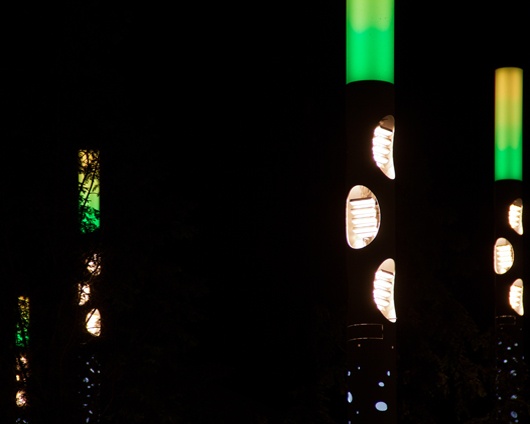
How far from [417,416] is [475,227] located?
865 cm

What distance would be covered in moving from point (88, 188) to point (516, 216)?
6115 mm

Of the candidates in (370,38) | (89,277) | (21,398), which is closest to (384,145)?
(370,38)

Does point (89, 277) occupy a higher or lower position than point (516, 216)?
lower

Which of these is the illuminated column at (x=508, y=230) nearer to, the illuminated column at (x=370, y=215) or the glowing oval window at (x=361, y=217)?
the illuminated column at (x=370, y=215)

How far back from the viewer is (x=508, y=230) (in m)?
12.9

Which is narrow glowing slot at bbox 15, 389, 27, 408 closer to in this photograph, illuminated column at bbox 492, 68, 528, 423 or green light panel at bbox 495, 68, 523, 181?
illuminated column at bbox 492, 68, 528, 423

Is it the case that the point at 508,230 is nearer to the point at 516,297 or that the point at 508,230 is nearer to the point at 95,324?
the point at 516,297

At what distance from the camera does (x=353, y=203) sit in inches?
324

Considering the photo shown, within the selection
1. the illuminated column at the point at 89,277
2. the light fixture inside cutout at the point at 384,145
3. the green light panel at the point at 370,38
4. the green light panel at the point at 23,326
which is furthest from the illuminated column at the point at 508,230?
the green light panel at the point at 23,326

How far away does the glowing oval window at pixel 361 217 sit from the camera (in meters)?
8.12

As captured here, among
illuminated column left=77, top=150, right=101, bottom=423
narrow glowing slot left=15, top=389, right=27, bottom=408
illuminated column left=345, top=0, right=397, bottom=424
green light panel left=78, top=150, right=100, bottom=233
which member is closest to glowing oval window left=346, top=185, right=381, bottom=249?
illuminated column left=345, top=0, right=397, bottom=424

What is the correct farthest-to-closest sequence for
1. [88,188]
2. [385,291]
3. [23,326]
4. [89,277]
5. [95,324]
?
[95,324] < [88,188] < [89,277] < [23,326] < [385,291]

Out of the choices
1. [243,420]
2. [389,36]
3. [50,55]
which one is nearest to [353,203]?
[389,36]

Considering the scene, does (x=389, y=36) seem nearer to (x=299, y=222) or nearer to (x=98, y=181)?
(x=98, y=181)
